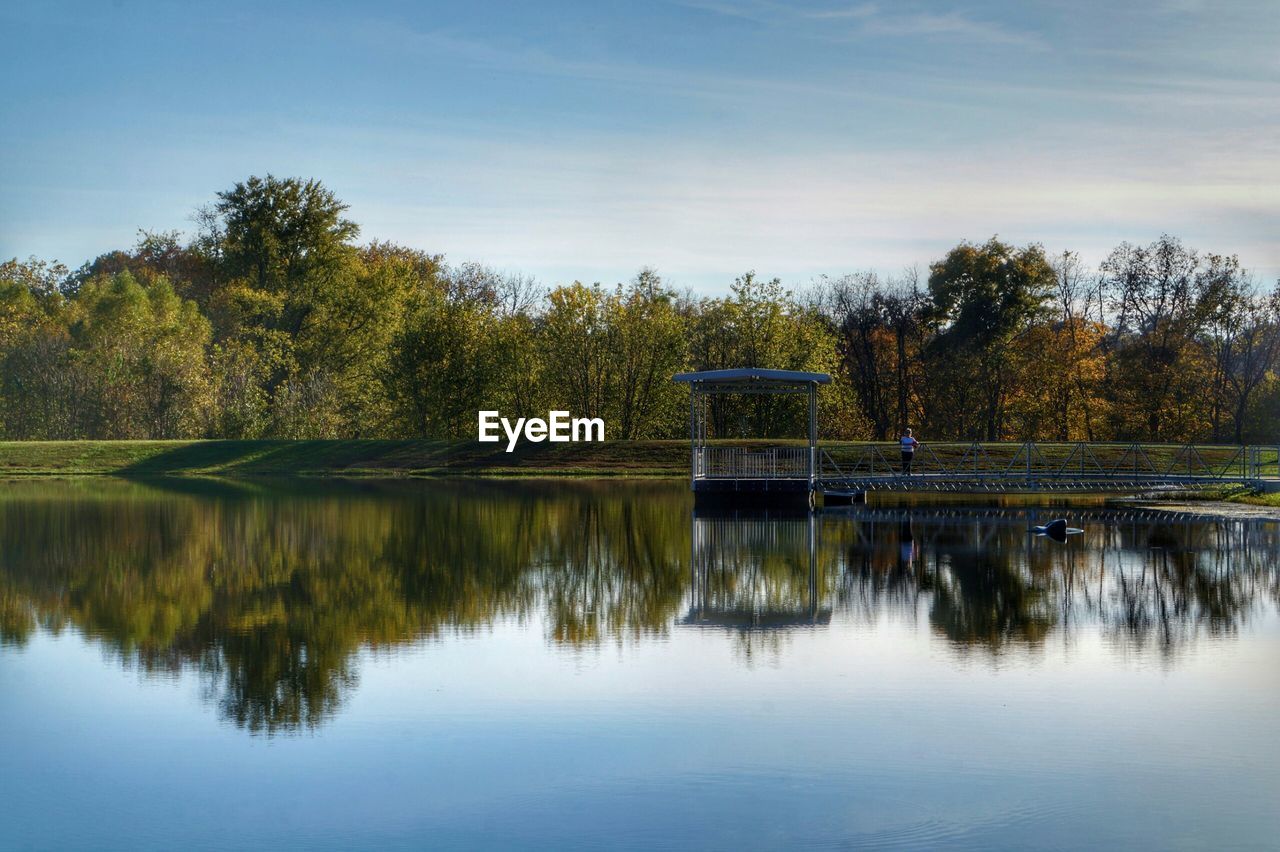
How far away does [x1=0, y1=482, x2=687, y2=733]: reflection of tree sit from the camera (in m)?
14.9

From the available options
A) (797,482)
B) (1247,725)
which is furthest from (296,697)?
(797,482)

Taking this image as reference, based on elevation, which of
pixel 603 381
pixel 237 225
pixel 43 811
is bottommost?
pixel 43 811

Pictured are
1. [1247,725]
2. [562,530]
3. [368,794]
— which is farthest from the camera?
[562,530]

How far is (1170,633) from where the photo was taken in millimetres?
16562

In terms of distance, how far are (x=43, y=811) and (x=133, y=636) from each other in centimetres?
694

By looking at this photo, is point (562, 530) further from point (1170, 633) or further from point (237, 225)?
point (237, 225)

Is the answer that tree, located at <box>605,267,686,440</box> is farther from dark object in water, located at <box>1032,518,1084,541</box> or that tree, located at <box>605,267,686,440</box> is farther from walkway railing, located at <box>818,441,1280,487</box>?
dark object in water, located at <box>1032,518,1084,541</box>

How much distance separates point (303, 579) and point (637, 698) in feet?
32.1

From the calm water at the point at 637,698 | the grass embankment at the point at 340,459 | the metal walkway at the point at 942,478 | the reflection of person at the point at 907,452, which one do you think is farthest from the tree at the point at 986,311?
the calm water at the point at 637,698

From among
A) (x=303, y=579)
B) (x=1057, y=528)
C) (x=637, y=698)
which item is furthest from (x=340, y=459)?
(x=637, y=698)

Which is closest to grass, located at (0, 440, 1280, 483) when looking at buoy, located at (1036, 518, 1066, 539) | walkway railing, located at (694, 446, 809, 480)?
walkway railing, located at (694, 446, 809, 480)

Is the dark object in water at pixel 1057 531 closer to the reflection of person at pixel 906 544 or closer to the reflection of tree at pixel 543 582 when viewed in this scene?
the reflection of tree at pixel 543 582

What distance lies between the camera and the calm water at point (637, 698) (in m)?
9.45

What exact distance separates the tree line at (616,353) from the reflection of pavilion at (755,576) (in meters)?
31.5
